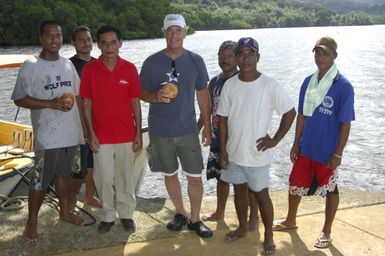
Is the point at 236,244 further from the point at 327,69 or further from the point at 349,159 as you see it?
the point at 349,159

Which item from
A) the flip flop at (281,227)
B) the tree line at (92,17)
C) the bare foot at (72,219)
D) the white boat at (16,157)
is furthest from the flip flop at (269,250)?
the tree line at (92,17)

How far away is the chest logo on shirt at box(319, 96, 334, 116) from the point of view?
442cm

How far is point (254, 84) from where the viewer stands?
422cm

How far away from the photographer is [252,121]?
4250 millimetres

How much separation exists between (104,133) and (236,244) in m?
1.68

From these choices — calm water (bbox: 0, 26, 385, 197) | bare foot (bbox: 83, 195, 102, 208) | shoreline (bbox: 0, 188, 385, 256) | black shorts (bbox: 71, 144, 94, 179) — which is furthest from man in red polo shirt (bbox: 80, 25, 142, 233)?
calm water (bbox: 0, 26, 385, 197)

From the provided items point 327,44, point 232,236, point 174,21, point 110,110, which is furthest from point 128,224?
point 327,44

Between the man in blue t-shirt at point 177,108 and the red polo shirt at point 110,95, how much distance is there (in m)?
0.18

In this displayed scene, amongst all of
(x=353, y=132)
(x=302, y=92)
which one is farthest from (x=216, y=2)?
(x=302, y=92)

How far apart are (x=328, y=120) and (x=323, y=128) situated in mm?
93

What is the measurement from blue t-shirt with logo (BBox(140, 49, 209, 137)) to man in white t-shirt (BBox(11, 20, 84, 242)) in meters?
0.77

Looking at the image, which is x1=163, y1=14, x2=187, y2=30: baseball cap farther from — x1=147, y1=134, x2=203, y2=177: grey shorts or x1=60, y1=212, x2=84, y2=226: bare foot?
x1=60, y1=212, x2=84, y2=226: bare foot

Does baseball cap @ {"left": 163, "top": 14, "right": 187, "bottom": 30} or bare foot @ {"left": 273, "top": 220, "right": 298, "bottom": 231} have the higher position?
baseball cap @ {"left": 163, "top": 14, "right": 187, "bottom": 30}

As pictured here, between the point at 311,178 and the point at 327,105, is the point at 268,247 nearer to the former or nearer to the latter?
the point at 311,178
